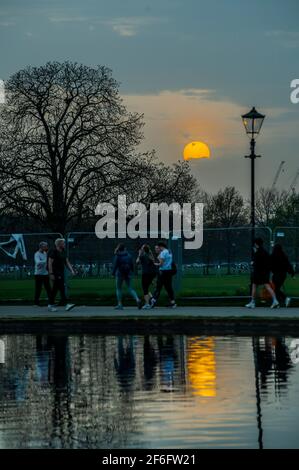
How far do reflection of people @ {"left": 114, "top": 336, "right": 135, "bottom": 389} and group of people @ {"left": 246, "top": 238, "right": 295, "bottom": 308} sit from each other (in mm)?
7616

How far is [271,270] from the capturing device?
99.9ft

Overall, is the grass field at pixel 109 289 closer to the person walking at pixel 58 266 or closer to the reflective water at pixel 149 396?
the person walking at pixel 58 266

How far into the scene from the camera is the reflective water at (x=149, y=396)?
10.3 m

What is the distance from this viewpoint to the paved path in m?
25.8

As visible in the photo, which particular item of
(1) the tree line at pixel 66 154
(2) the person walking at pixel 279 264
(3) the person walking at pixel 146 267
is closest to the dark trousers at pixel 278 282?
(2) the person walking at pixel 279 264

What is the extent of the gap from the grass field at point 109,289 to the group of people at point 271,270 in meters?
3.48

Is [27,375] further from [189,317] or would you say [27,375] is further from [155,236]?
[155,236]

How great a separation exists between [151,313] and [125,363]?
37.3 ft

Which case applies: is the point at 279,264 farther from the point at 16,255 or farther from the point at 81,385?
the point at 81,385

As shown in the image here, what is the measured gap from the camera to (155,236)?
37.9 m

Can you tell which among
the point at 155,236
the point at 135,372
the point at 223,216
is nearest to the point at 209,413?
the point at 135,372

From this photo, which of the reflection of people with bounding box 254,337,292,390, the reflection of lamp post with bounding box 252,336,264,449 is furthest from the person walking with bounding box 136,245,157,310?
the reflection of lamp post with bounding box 252,336,264,449

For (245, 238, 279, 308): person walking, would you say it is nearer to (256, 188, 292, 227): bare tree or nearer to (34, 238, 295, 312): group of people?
(34, 238, 295, 312): group of people

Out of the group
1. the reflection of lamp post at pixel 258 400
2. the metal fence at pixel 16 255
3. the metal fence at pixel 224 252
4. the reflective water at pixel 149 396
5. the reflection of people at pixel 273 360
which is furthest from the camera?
the metal fence at pixel 16 255
